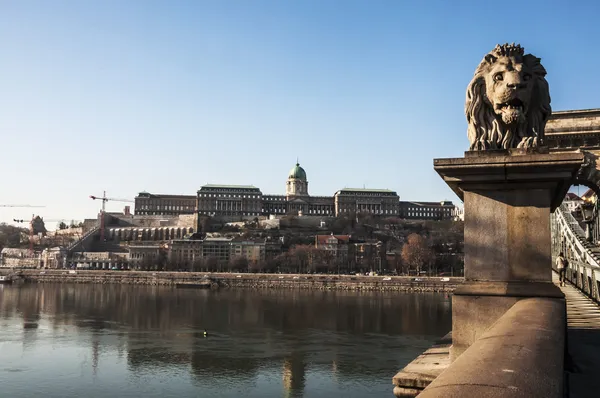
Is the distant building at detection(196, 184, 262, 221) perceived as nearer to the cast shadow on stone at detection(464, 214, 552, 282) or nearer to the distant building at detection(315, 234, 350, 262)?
the distant building at detection(315, 234, 350, 262)

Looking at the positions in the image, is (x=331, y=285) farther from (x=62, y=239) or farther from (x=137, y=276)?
(x=62, y=239)

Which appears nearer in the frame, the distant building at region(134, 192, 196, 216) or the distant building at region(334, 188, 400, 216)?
the distant building at region(334, 188, 400, 216)

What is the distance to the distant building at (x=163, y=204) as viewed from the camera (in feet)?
486

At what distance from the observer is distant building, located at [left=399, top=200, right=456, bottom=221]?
149 meters

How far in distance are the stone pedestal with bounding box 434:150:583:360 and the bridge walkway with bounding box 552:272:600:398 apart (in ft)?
1.39

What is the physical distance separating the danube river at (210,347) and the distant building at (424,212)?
9428 centimetres

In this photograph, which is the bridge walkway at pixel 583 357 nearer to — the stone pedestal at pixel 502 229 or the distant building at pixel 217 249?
the stone pedestal at pixel 502 229

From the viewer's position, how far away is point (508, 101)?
12.0ft

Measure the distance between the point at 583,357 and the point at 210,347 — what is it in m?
28.6

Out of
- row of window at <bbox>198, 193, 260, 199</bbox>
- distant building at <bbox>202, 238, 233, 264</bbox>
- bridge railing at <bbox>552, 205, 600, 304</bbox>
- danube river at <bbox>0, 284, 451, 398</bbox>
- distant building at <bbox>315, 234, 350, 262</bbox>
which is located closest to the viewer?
bridge railing at <bbox>552, 205, 600, 304</bbox>

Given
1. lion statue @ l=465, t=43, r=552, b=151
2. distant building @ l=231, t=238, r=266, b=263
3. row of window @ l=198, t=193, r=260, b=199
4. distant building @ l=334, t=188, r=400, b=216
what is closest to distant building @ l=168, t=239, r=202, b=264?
distant building @ l=231, t=238, r=266, b=263

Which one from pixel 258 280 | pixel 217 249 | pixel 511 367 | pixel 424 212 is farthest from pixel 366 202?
pixel 511 367

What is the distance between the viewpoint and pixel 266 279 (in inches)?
3278

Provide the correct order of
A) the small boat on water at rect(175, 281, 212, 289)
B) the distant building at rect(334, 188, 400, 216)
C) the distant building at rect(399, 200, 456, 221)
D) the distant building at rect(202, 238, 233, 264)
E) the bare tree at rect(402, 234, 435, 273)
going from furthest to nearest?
the distant building at rect(399, 200, 456, 221) < the distant building at rect(334, 188, 400, 216) < the distant building at rect(202, 238, 233, 264) < the bare tree at rect(402, 234, 435, 273) < the small boat on water at rect(175, 281, 212, 289)
